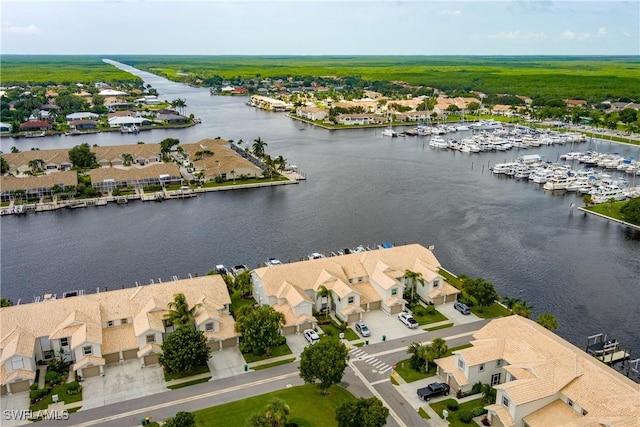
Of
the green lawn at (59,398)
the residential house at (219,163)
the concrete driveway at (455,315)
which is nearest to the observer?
the green lawn at (59,398)

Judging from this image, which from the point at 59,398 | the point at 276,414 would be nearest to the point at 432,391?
the point at 276,414

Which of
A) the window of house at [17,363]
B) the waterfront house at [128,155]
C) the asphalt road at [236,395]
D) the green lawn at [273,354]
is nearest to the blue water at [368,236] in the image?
the window of house at [17,363]

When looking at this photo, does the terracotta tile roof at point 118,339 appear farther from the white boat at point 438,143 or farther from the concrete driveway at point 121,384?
the white boat at point 438,143

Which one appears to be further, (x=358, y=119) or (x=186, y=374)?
(x=358, y=119)

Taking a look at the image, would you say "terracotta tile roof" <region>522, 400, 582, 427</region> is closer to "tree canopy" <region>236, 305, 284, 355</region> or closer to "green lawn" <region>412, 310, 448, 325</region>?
"green lawn" <region>412, 310, 448, 325</region>

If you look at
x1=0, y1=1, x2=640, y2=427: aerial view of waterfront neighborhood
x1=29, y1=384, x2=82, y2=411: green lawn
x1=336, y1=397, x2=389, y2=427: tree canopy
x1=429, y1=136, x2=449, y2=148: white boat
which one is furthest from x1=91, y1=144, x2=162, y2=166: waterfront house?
x1=336, y1=397, x2=389, y2=427: tree canopy

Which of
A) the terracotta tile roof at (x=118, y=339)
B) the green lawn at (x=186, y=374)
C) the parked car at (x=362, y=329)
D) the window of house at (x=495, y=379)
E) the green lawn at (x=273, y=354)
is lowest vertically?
the green lawn at (x=186, y=374)

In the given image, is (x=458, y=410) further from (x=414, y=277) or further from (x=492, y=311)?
(x=414, y=277)
